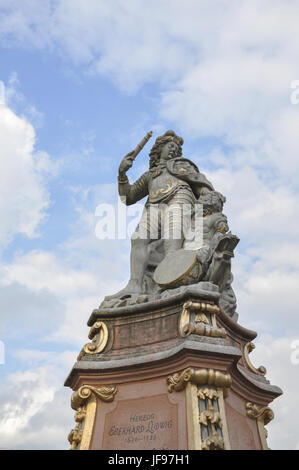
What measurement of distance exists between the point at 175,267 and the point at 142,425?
2.29 meters

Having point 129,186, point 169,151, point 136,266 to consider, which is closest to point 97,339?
point 136,266

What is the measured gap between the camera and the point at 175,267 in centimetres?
627

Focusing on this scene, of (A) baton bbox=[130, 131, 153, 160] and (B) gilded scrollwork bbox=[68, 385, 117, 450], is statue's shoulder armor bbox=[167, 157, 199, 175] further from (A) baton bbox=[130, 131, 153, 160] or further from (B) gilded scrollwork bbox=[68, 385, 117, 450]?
(B) gilded scrollwork bbox=[68, 385, 117, 450]

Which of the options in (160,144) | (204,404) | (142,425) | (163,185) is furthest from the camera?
(160,144)

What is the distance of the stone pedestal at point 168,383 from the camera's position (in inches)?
179

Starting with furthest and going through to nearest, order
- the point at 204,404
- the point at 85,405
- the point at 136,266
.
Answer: the point at 136,266, the point at 85,405, the point at 204,404

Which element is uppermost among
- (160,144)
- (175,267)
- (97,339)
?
(160,144)

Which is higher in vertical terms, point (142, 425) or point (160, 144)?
point (160, 144)

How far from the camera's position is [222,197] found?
7.91 metres

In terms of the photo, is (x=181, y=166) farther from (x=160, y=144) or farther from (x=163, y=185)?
(x=160, y=144)

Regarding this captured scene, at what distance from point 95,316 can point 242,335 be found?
7.10ft

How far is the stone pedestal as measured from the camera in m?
4.55
